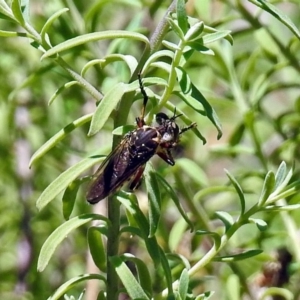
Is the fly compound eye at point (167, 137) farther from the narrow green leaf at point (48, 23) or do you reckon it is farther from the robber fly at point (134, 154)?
the narrow green leaf at point (48, 23)

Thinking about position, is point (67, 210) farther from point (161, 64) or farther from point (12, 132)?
point (12, 132)

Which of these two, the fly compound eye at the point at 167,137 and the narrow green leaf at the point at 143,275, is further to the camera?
the fly compound eye at the point at 167,137

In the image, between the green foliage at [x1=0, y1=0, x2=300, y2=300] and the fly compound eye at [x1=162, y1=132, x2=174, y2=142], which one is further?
the fly compound eye at [x1=162, y1=132, x2=174, y2=142]

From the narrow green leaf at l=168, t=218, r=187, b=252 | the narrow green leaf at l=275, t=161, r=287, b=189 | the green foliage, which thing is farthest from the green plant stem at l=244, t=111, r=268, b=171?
the narrow green leaf at l=275, t=161, r=287, b=189

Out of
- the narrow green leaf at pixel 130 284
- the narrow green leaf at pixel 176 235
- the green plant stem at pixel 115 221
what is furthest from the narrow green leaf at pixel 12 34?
the narrow green leaf at pixel 176 235

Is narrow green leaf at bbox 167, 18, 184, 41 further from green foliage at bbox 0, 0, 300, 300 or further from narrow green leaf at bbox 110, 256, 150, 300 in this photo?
narrow green leaf at bbox 110, 256, 150, 300

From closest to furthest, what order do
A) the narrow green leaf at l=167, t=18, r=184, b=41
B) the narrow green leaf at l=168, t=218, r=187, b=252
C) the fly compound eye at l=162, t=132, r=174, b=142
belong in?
the narrow green leaf at l=167, t=18, r=184, b=41
the fly compound eye at l=162, t=132, r=174, b=142
the narrow green leaf at l=168, t=218, r=187, b=252
